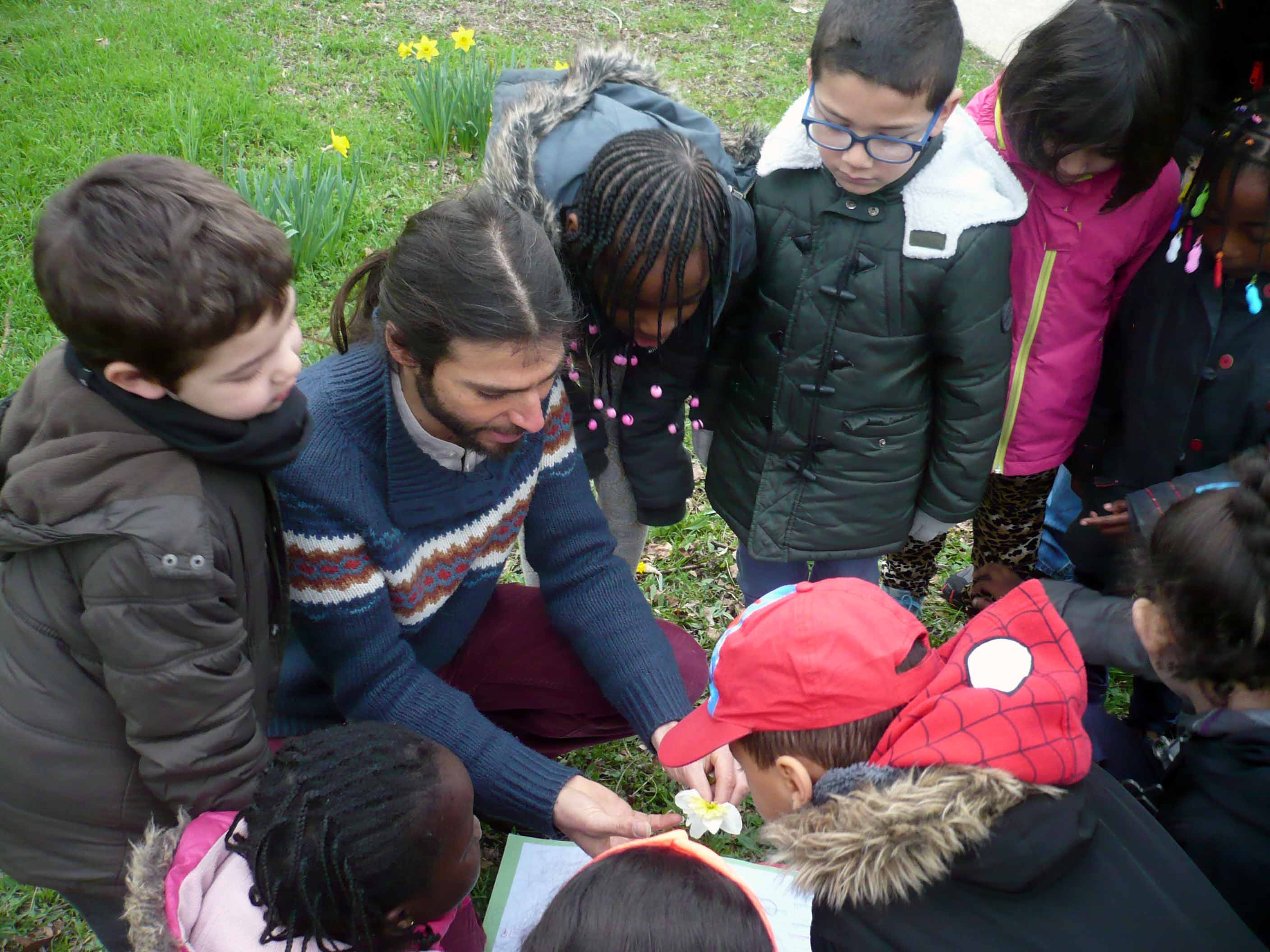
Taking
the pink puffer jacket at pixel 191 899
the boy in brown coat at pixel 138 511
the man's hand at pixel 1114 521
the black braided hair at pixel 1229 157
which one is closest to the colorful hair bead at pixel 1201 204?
the black braided hair at pixel 1229 157

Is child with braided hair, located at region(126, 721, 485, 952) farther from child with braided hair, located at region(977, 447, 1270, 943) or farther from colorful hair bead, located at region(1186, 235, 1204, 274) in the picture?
colorful hair bead, located at region(1186, 235, 1204, 274)

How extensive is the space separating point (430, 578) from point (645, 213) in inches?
28.8

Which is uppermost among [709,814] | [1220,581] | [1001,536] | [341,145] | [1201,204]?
[1201,204]

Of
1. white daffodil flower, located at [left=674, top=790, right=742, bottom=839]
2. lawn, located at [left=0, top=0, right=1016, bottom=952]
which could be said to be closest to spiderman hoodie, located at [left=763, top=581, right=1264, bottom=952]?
white daffodil flower, located at [left=674, top=790, right=742, bottom=839]

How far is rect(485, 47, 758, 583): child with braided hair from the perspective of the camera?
5.10 feet

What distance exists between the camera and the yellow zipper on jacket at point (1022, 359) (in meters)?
1.88

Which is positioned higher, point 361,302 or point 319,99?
point 361,302

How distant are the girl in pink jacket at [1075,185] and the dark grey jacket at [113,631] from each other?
1429 millimetres

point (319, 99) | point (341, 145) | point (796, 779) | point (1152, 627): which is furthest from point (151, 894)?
point (319, 99)

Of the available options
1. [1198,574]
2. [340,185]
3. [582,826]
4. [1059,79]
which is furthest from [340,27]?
[1198,574]

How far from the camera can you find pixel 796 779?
1146mm

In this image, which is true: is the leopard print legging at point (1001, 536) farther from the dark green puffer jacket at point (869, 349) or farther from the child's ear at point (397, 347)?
the child's ear at point (397, 347)

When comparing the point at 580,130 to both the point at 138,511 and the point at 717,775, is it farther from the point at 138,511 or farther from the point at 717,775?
the point at 717,775

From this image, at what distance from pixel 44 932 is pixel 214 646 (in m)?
1.02
